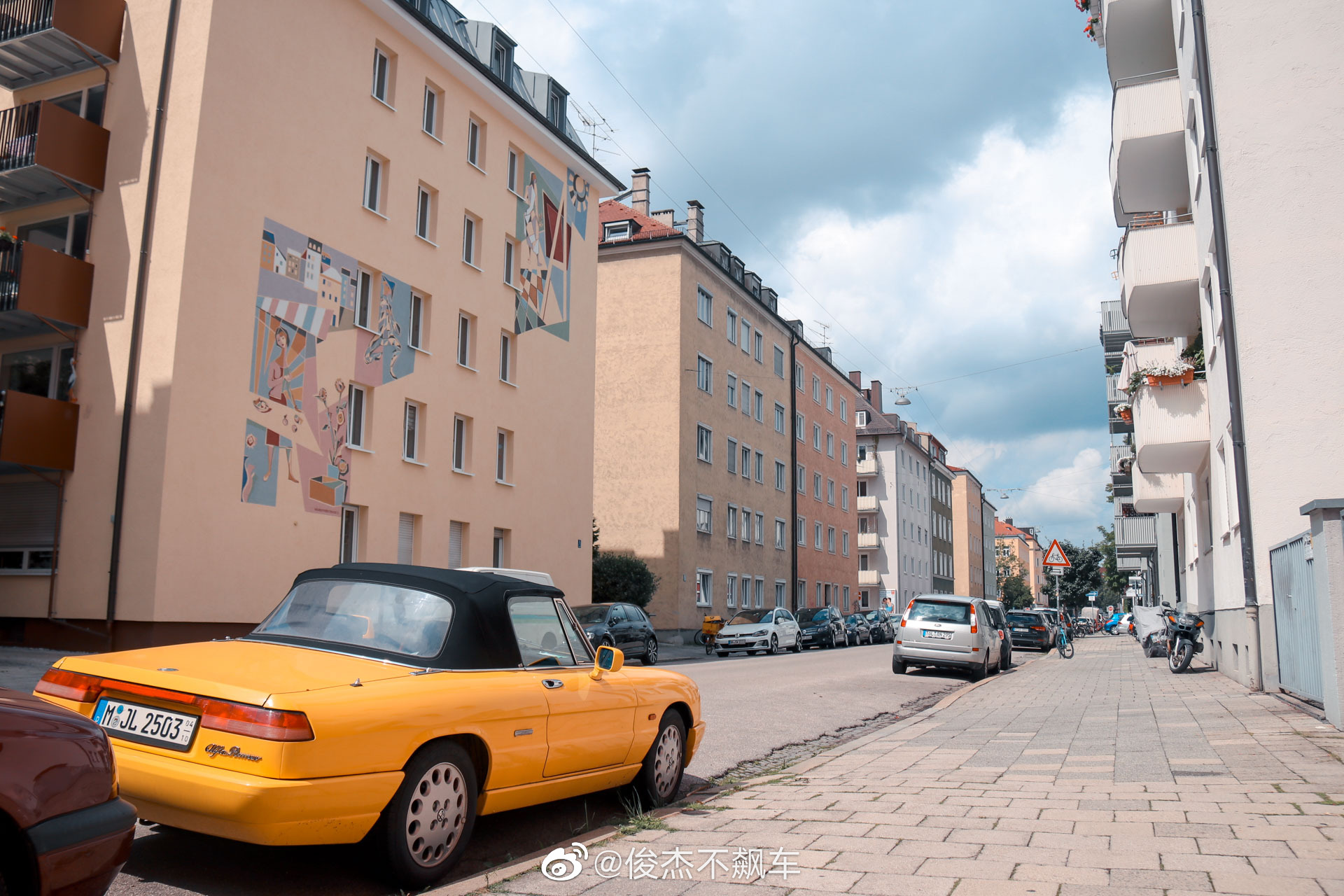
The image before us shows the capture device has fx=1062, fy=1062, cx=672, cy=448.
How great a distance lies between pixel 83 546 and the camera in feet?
59.1

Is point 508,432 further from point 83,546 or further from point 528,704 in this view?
point 528,704

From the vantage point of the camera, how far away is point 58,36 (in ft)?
61.1

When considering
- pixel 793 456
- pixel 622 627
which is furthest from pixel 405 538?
pixel 793 456

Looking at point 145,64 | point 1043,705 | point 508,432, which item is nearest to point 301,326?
point 145,64

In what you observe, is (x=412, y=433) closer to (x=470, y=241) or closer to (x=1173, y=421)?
(x=470, y=241)

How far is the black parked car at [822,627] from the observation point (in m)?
37.2

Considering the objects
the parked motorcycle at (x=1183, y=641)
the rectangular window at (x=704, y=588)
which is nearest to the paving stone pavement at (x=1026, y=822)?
the parked motorcycle at (x=1183, y=641)

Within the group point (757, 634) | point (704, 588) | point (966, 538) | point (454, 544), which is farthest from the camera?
point (966, 538)

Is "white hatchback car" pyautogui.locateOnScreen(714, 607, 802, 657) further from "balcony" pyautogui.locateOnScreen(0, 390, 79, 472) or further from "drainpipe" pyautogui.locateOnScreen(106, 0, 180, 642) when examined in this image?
"balcony" pyautogui.locateOnScreen(0, 390, 79, 472)

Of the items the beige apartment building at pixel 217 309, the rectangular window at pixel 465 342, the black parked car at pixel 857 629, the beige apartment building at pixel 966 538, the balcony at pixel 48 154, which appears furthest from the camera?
the beige apartment building at pixel 966 538

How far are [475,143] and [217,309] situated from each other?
10552mm

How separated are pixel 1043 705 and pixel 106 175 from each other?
1786cm

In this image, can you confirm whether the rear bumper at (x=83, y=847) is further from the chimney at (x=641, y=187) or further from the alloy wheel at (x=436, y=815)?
the chimney at (x=641, y=187)

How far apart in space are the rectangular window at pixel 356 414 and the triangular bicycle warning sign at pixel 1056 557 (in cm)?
1468
